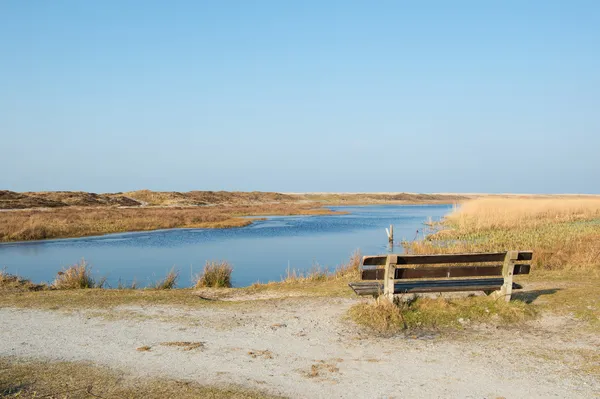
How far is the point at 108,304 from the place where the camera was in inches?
400

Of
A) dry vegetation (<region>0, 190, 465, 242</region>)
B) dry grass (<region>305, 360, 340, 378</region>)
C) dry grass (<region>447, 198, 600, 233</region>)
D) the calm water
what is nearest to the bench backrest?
dry grass (<region>305, 360, 340, 378</region>)

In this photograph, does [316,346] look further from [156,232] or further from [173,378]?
[156,232]

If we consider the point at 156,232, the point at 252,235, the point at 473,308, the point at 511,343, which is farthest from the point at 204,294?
the point at 156,232

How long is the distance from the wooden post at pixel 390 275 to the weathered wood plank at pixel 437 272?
0.30ft

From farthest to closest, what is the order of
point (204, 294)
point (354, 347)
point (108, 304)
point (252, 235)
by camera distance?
point (252, 235) < point (204, 294) < point (108, 304) < point (354, 347)

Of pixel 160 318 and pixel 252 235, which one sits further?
pixel 252 235

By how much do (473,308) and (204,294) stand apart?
605 cm

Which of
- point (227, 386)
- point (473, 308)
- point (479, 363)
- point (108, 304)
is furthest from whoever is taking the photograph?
point (108, 304)

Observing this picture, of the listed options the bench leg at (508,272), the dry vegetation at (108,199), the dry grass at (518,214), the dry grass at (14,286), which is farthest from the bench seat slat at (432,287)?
the dry vegetation at (108,199)

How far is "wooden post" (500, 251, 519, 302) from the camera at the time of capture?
881cm

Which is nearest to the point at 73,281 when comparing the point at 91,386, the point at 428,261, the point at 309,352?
the point at 91,386

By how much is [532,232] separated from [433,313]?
67.2ft

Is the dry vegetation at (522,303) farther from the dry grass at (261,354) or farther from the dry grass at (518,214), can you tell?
the dry grass at (518,214)

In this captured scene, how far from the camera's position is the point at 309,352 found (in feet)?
23.1
